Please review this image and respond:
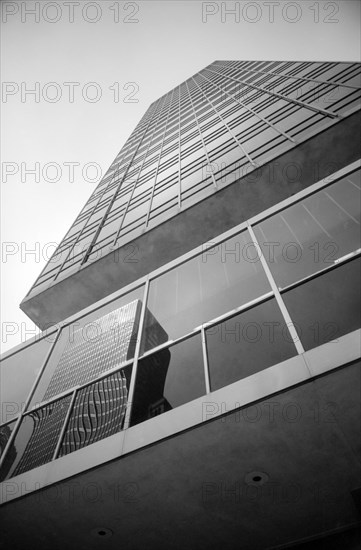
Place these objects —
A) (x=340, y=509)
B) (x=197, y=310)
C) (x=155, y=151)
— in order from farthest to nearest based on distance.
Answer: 1. (x=155, y=151)
2. (x=197, y=310)
3. (x=340, y=509)

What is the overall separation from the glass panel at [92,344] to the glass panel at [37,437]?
314 millimetres

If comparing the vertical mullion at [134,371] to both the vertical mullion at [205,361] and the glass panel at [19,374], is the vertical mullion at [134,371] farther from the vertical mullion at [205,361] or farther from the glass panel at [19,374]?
the glass panel at [19,374]

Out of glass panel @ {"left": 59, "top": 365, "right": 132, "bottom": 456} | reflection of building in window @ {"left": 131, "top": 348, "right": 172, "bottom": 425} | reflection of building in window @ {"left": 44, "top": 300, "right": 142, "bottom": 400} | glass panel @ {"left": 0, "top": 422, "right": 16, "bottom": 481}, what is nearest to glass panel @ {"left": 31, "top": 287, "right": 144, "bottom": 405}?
reflection of building in window @ {"left": 44, "top": 300, "right": 142, "bottom": 400}

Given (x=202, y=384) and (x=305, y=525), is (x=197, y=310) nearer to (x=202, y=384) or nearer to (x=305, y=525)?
(x=202, y=384)

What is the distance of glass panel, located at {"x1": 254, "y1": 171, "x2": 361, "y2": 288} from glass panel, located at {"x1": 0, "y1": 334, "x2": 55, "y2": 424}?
4797 millimetres

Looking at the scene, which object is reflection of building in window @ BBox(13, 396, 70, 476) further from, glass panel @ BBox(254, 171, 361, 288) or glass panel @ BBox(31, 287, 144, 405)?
glass panel @ BBox(254, 171, 361, 288)

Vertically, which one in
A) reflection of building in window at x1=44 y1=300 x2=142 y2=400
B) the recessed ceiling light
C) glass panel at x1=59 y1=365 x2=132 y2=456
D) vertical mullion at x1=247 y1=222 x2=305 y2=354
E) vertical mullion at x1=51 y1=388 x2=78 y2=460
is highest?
vertical mullion at x1=247 y1=222 x2=305 y2=354

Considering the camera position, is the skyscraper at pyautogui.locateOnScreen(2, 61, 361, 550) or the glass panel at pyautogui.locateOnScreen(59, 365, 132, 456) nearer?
the skyscraper at pyautogui.locateOnScreen(2, 61, 361, 550)

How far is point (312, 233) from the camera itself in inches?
249

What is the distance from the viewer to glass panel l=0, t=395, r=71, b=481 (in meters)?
5.96

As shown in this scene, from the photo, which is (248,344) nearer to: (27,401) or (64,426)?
(64,426)

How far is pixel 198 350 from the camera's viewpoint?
537 centimetres

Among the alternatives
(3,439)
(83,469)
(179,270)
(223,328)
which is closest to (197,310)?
(223,328)

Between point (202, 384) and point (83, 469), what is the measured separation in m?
1.72
